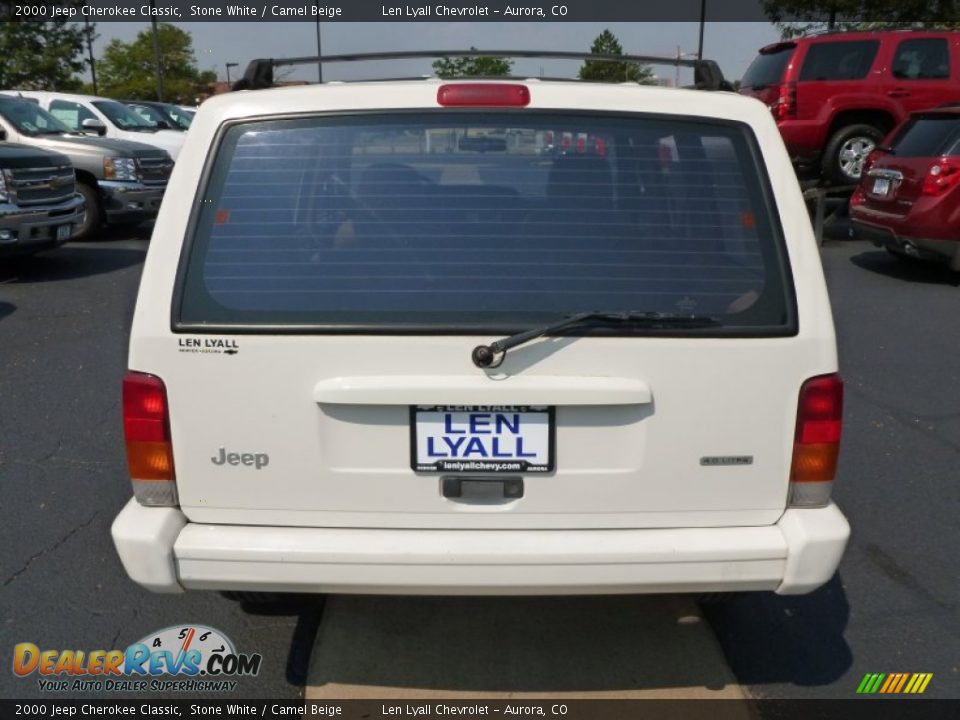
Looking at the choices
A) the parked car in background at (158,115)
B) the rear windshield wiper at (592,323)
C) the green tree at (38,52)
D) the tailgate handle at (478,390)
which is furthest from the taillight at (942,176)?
the green tree at (38,52)

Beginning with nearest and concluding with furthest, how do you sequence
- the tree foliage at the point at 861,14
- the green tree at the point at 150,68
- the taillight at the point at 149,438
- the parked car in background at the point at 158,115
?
the taillight at the point at 149,438
the parked car in background at the point at 158,115
the tree foliage at the point at 861,14
the green tree at the point at 150,68

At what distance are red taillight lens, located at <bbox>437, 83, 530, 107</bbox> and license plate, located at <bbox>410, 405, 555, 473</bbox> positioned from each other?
845mm

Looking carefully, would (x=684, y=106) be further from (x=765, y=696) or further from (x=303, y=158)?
(x=765, y=696)

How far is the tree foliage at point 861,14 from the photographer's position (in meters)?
21.0

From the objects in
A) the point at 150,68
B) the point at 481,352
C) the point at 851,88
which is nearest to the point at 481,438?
the point at 481,352

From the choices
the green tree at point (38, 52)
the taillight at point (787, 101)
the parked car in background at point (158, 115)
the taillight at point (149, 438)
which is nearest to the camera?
the taillight at point (149, 438)

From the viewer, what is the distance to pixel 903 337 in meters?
7.61

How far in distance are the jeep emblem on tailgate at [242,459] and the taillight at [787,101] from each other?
37.4 ft

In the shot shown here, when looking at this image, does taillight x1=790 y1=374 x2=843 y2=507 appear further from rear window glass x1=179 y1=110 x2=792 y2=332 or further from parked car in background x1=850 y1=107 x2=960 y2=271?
parked car in background x1=850 y1=107 x2=960 y2=271

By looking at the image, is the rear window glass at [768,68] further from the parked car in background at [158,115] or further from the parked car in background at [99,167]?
the parked car in background at [158,115]

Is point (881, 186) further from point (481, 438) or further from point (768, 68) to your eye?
point (481, 438)

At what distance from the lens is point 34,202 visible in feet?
31.8

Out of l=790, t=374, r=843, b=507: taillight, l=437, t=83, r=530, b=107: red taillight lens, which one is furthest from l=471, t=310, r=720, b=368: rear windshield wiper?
l=437, t=83, r=530, b=107: red taillight lens

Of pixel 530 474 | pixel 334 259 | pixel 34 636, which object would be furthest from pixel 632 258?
pixel 34 636
